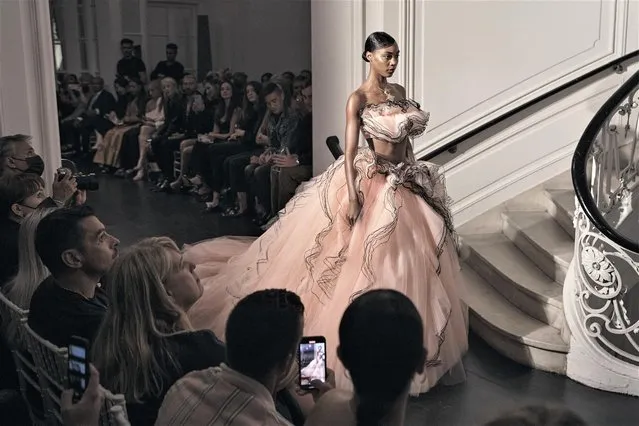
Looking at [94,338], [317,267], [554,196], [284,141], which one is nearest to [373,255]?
[317,267]

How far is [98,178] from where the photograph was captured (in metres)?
2.34

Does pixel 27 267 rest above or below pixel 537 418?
above

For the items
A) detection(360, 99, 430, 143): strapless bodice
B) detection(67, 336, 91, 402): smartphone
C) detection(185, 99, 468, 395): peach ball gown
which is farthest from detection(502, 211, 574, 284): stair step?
detection(67, 336, 91, 402): smartphone

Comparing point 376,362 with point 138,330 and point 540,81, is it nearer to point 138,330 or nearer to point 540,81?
point 138,330

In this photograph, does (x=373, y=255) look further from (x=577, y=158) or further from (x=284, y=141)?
(x=577, y=158)

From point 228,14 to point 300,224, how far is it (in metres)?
0.78

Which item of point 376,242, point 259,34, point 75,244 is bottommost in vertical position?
point 376,242

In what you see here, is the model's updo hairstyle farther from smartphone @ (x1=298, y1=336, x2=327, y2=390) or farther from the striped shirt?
the striped shirt

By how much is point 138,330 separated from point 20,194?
2.11 feet

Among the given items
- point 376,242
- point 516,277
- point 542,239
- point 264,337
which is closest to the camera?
point 264,337

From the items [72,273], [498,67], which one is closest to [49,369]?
[72,273]

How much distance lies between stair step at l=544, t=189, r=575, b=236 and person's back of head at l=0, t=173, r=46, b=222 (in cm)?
281

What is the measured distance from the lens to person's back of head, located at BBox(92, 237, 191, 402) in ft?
6.66

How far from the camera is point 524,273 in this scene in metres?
3.86
